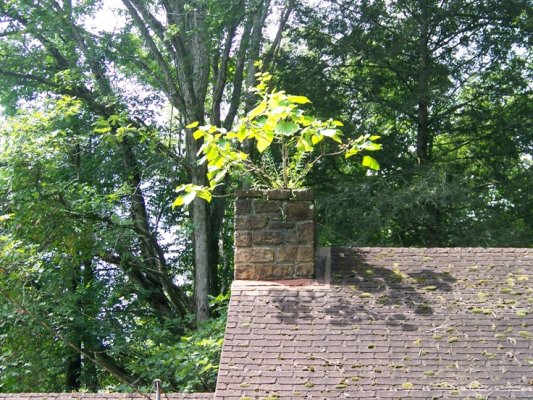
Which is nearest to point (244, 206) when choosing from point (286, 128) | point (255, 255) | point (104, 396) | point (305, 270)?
point (255, 255)

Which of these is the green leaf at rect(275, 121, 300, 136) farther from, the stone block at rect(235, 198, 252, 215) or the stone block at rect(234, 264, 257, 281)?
the stone block at rect(234, 264, 257, 281)

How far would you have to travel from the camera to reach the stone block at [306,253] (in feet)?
24.0

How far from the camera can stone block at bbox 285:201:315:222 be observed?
739 cm

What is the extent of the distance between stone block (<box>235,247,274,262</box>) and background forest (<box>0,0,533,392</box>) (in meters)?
8.49

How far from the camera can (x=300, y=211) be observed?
7.41 meters

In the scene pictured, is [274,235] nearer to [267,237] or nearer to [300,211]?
[267,237]

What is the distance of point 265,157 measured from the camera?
8.16 m

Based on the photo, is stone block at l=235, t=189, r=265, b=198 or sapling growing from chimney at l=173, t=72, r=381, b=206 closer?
sapling growing from chimney at l=173, t=72, r=381, b=206

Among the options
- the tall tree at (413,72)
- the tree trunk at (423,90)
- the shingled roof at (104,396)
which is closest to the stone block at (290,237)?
the shingled roof at (104,396)

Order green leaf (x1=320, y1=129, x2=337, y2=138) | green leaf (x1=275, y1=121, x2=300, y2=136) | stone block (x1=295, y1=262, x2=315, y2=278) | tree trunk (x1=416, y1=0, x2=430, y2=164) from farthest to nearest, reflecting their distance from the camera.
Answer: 1. tree trunk (x1=416, y1=0, x2=430, y2=164)
2. stone block (x1=295, y1=262, x2=315, y2=278)
3. green leaf (x1=320, y1=129, x2=337, y2=138)
4. green leaf (x1=275, y1=121, x2=300, y2=136)

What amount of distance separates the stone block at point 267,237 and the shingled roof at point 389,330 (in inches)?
14.4

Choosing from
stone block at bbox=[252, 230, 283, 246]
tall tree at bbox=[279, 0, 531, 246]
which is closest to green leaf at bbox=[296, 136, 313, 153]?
stone block at bbox=[252, 230, 283, 246]

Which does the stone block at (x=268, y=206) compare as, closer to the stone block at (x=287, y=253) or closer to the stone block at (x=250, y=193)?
the stone block at (x=250, y=193)

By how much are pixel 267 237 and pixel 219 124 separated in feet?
41.9
